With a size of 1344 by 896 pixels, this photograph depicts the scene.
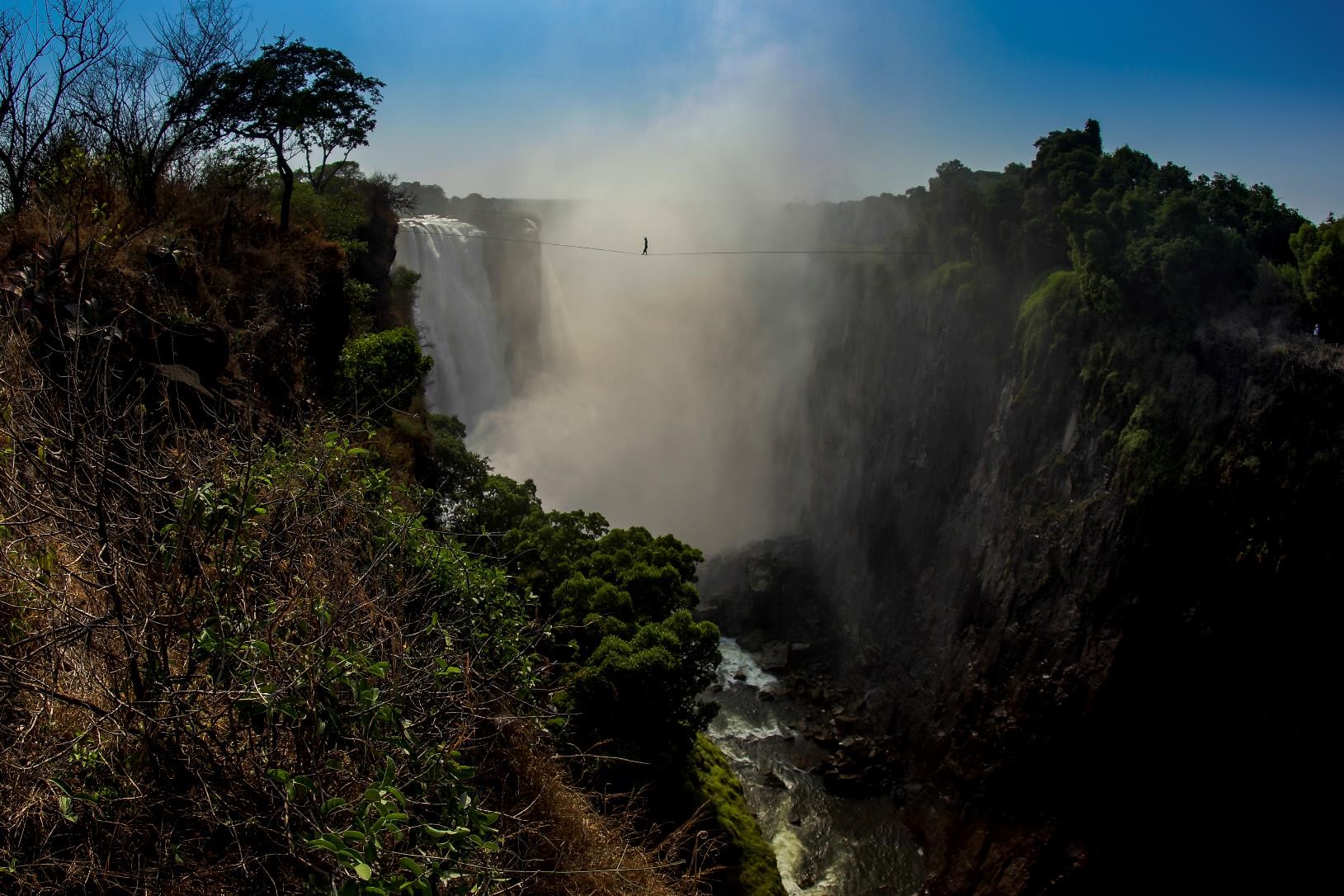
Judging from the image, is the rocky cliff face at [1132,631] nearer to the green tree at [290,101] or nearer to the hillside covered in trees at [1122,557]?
the hillside covered in trees at [1122,557]

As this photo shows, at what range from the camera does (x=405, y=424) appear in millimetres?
20578

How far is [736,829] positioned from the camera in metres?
16.7

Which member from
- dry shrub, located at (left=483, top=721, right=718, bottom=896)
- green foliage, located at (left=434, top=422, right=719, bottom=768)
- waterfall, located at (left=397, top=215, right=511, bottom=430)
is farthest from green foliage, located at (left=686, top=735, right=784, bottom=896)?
waterfall, located at (left=397, top=215, right=511, bottom=430)

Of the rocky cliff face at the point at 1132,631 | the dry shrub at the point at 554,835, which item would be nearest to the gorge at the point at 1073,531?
the rocky cliff face at the point at 1132,631

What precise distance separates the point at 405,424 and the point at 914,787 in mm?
19454

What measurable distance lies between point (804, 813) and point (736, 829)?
275 inches

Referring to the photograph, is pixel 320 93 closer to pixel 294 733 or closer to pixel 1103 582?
pixel 294 733

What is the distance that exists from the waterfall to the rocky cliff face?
25.8 meters

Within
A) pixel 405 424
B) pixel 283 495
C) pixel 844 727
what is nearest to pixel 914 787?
pixel 844 727

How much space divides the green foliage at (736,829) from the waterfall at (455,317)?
1022 inches

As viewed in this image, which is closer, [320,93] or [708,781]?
[708,781]

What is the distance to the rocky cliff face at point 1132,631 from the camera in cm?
1802

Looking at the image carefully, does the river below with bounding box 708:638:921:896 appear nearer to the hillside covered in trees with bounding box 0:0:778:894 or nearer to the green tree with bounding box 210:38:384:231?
the hillside covered in trees with bounding box 0:0:778:894

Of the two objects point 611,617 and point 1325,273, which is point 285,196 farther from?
point 1325,273
